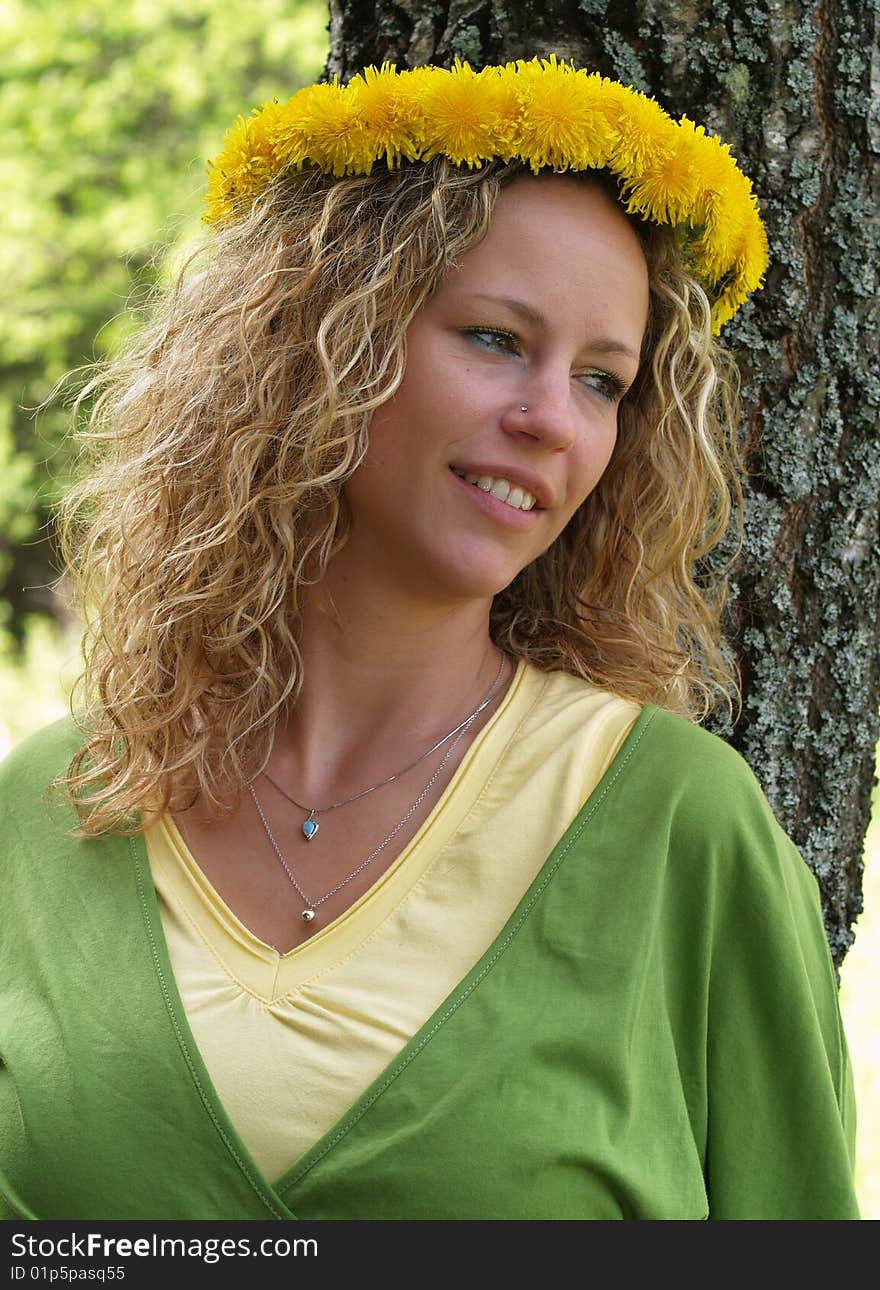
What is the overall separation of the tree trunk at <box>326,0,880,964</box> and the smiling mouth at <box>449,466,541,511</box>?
49 centimetres

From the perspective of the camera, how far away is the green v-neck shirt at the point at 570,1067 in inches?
56.8

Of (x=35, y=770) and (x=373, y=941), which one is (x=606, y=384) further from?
(x=35, y=770)

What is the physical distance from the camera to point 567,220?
1601 mm

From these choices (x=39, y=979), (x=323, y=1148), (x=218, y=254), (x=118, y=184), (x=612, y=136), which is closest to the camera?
(x=323, y=1148)

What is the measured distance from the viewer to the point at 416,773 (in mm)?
1733

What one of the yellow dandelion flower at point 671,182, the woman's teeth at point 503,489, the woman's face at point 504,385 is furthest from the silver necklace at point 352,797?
the yellow dandelion flower at point 671,182

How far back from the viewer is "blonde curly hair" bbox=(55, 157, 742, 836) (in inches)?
64.6

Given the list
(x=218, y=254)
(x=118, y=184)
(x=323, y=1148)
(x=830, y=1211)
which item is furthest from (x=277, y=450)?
(x=118, y=184)

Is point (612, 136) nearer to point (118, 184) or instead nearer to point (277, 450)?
point (277, 450)

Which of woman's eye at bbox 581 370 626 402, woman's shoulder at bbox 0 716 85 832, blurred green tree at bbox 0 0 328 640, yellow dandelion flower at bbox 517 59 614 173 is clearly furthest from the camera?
blurred green tree at bbox 0 0 328 640

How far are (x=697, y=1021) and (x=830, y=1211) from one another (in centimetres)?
25

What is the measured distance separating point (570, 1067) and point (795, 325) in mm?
1059

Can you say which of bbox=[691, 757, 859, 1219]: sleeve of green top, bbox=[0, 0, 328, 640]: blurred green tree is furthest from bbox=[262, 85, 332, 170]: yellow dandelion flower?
bbox=[0, 0, 328, 640]: blurred green tree

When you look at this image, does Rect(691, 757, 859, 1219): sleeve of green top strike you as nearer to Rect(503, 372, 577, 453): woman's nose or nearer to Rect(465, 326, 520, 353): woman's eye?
Rect(503, 372, 577, 453): woman's nose
